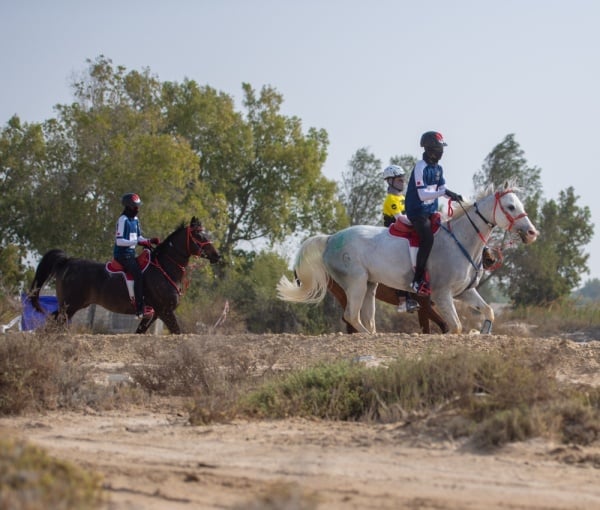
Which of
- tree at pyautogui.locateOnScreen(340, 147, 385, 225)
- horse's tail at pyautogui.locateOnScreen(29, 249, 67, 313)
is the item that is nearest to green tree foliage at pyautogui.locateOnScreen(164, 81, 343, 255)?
tree at pyautogui.locateOnScreen(340, 147, 385, 225)

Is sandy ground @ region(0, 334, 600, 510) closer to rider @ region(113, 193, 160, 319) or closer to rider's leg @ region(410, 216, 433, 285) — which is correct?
rider's leg @ region(410, 216, 433, 285)

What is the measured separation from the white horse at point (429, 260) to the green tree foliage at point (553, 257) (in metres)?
26.1

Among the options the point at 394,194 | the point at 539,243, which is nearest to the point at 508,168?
the point at 539,243

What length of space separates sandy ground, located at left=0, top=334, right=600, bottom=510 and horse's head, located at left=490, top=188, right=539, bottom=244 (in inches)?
169

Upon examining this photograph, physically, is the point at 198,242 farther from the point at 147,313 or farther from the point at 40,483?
the point at 40,483

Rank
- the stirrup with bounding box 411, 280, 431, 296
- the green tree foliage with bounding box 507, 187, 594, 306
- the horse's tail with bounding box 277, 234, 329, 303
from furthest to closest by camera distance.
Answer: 1. the green tree foliage with bounding box 507, 187, 594, 306
2. the horse's tail with bounding box 277, 234, 329, 303
3. the stirrup with bounding box 411, 280, 431, 296

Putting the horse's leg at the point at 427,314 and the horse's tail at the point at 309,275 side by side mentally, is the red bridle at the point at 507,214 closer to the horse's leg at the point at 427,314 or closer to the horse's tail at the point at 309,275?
the horse's leg at the point at 427,314

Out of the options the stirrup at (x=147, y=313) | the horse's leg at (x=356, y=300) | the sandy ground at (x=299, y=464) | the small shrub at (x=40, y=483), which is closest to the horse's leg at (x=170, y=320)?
the stirrup at (x=147, y=313)

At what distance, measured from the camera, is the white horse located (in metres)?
15.2

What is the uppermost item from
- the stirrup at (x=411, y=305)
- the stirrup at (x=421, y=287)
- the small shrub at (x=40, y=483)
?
the stirrup at (x=421, y=287)

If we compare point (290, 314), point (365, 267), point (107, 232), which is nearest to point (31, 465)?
point (365, 267)

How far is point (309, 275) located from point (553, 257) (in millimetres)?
28508

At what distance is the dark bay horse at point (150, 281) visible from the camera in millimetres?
17438

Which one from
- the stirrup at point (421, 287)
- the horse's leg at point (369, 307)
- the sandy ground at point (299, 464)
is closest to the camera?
the sandy ground at point (299, 464)
